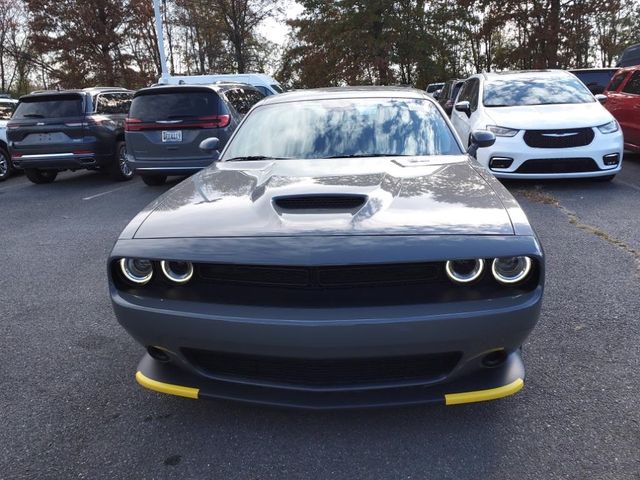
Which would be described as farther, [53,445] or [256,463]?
[53,445]

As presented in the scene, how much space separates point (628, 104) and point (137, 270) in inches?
377

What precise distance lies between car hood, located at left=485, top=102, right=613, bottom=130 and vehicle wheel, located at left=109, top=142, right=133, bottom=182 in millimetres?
6706

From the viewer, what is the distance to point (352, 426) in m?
2.35

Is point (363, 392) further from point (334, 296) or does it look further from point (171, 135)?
point (171, 135)

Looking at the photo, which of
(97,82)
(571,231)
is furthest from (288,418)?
(97,82)

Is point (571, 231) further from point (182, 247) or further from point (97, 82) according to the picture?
point (97, 82)

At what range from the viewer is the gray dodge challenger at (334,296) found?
195cm

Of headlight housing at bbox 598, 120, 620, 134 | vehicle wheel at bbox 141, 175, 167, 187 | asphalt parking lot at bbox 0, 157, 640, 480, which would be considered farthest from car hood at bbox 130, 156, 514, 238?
vehicle wheel at bbox 141, 175, 167, 187

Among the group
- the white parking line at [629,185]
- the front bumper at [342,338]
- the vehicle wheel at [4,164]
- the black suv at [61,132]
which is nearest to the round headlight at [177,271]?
the front bumper at [342,338]

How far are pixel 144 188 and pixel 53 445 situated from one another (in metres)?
7.48

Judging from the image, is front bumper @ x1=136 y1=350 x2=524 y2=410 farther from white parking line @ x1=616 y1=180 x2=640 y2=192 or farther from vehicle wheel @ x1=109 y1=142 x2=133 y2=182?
vehicle wheel @ x1=109 y1=142 x2=133 y2=182

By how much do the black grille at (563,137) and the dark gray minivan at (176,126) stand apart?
4.48 m

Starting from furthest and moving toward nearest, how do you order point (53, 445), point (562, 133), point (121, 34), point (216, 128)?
1. point (121, 34)
2. point (216, 128)
3. point (562, 133)
4. point (53, 445)

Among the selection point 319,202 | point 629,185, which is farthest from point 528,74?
point 319,202
